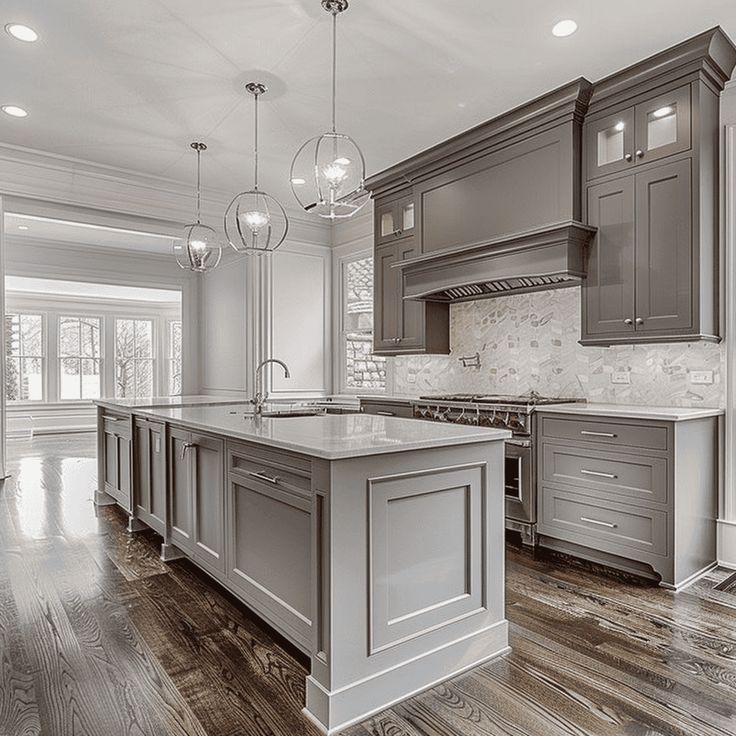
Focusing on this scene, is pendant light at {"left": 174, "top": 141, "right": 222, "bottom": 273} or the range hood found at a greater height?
pendant light at {"left": 174, "top": 141, "right": 222, "bottom": 273}

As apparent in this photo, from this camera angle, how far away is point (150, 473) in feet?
11.6

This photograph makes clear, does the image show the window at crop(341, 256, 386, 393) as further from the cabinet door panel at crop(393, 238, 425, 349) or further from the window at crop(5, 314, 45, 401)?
the window at crop(5, 314, 45, 401)

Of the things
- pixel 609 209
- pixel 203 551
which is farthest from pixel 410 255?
pixel 203 551

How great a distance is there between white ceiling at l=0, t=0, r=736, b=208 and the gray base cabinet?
7.00 ft

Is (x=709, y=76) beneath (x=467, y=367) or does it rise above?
above

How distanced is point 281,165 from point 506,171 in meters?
2.17

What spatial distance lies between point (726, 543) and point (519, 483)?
1183 millimetres

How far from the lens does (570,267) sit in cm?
349

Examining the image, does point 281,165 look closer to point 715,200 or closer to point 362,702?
point 715,200

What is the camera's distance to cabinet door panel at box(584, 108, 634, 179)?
335cm

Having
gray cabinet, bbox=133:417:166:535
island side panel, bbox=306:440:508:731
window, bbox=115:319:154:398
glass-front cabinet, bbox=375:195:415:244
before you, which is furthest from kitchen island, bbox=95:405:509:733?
window, bbox=115:319:154:398

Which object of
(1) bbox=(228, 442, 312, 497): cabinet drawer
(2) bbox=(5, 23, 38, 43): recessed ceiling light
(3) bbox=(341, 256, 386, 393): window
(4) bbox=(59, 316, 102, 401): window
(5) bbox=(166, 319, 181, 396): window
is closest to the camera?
(1) bbox=(228, 442, 312, 497): cabinet drawer

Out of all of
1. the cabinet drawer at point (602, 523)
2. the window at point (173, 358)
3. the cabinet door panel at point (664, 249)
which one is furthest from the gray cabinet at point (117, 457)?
the window at point (173, 358)

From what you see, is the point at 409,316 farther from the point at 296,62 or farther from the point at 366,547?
the point at 366,547
